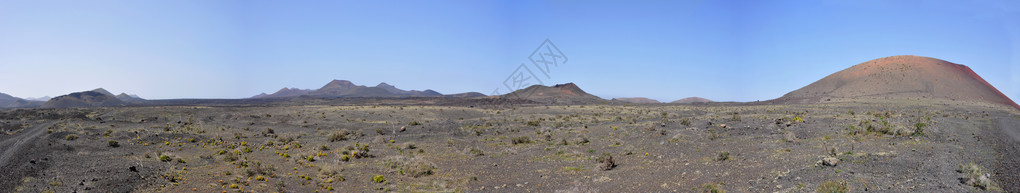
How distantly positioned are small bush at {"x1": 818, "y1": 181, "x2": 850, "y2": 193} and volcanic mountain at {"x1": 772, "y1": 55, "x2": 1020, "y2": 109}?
54.6 metres

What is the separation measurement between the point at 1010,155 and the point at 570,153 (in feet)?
36.5

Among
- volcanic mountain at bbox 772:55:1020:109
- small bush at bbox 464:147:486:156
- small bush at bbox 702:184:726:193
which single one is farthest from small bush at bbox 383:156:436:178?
volcanic mountain at bbox 772:55:1020:109

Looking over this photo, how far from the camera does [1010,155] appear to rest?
998 cm

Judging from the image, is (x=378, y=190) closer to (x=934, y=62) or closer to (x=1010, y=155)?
(x=1010, y=155)

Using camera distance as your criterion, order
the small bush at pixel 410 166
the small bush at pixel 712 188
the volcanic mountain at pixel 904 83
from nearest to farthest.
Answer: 1. the small bush at pixel 712 188
2. the small bush at pixel 410 166
3. the volcanic mountain at pixel 904 83

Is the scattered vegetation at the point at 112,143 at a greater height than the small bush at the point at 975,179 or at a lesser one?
→ lesser

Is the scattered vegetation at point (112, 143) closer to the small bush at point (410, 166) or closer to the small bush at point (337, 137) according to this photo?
the small bush at point (337, 137)

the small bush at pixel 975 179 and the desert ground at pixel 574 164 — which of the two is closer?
the small bush at pixel 975 179

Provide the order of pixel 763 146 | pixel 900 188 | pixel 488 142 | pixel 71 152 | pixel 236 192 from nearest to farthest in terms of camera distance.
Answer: pixel 900 188 < pixel 236 192 < pixel 763 146 < pixel 71 152 < pixel 488 142

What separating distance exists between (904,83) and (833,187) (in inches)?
2797

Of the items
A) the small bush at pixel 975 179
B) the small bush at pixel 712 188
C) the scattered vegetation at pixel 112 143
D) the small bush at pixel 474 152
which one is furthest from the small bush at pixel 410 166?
the scattered vegetation at pixel 112 143

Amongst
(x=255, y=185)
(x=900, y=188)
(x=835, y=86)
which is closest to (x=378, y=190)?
(x=255, y=185)

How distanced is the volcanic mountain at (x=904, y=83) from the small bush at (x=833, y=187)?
54581mm

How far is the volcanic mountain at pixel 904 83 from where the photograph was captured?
52625 millimetres
